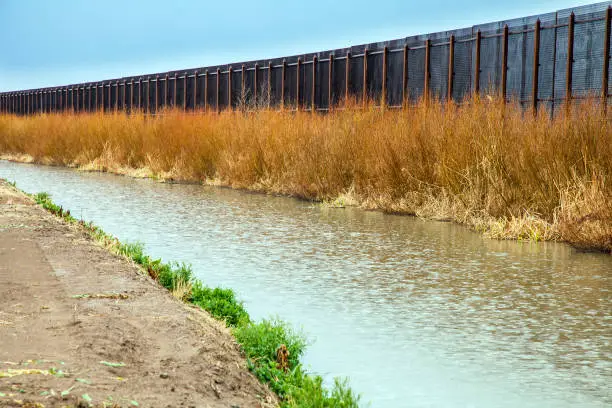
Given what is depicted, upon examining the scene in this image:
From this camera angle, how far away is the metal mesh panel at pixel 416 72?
23703 millimetres

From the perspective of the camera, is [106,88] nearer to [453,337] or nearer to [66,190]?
[66,190]

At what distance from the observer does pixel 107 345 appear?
5.12 metres

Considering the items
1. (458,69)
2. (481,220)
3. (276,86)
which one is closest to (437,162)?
(481,220)

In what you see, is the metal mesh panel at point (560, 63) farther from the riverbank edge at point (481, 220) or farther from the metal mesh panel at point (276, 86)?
the metal mesh panel at point (276, 86)

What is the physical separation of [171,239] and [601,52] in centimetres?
1048

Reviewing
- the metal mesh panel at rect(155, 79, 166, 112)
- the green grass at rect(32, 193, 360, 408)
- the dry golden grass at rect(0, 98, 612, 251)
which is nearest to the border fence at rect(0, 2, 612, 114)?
the dry golden grass at rect(0, 98, 612, 251)

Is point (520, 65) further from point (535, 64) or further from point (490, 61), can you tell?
point (490, 61)

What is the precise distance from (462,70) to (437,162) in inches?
298

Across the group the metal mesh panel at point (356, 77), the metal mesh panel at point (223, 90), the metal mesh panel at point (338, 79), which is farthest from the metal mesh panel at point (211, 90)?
the metal mesh panel at point (356, 77)

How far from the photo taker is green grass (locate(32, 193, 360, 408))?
4645 millimetres

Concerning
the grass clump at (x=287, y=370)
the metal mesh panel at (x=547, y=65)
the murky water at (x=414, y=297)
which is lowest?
the murky water at (x=414, y=297)

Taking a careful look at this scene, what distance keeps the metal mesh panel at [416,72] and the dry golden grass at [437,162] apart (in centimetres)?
410

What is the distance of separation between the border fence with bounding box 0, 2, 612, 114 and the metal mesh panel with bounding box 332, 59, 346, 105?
33mm

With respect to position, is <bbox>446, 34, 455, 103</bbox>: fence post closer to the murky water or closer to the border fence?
the border fence
